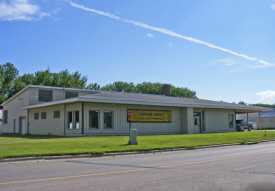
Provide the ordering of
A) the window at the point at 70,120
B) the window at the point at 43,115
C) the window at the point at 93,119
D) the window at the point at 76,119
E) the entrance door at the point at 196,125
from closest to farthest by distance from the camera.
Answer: the window at the point at 93,119
the window at the point at 76,119
the window at the point at 70,120
the window at the point at 43,115
the entrance door at the point at 196,125

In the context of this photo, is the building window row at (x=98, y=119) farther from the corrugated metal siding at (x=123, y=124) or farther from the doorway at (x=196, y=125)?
the doorway at (x=196, y=125)

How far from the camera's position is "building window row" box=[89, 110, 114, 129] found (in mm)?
26125

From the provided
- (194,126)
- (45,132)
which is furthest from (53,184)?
(194,126)

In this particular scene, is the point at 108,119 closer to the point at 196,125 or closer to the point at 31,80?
the point at 196,125

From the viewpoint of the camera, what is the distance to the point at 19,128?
3691cm

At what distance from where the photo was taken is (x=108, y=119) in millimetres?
27109

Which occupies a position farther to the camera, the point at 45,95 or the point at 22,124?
the point at 22,124

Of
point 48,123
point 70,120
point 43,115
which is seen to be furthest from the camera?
point 43,115

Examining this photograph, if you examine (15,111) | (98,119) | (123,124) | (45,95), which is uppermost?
(45,95)

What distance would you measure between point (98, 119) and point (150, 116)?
5.80m

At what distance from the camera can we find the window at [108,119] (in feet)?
88.2

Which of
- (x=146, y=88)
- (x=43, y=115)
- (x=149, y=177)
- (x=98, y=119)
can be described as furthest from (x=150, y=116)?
(x=146, y=88)

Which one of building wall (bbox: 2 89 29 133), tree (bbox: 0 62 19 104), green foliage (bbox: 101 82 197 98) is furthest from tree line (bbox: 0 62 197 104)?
building wall (bbox: 2 89 29 133)

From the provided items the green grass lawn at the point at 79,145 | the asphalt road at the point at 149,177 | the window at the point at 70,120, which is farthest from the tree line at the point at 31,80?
the asphalt road at the point at 149,177
